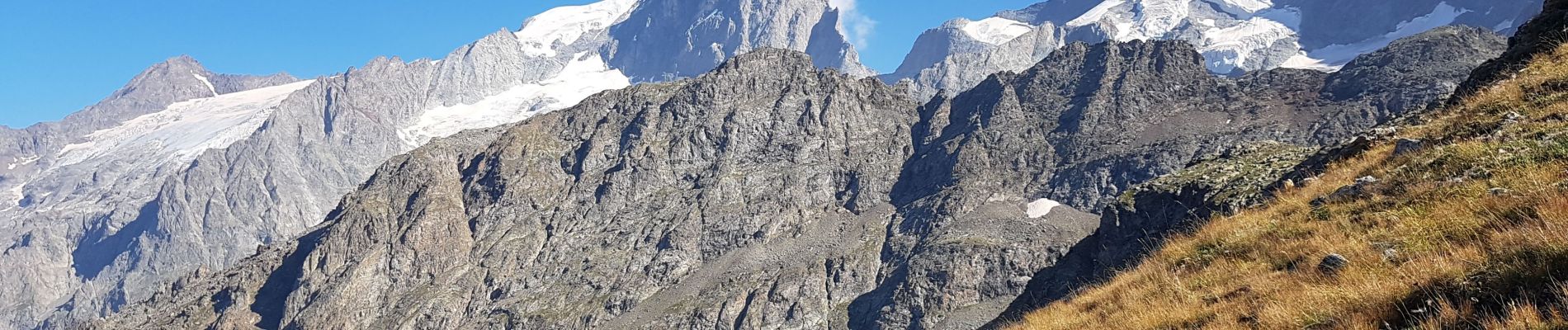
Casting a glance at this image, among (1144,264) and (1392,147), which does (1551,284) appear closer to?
(1144,264)

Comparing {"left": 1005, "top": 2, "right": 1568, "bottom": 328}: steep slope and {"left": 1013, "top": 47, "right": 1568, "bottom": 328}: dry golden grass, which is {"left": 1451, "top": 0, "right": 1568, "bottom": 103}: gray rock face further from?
{"left": 1013, "top": 47, "right": 1568, "bottom": 328}: dry golden grass

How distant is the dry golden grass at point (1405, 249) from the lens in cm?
1095

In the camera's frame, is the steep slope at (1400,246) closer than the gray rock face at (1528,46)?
Yes

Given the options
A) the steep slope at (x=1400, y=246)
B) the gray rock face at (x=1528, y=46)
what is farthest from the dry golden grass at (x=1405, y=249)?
the gray rock face at (x=1528, y=46)

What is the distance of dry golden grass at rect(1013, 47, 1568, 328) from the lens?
11.0 meters

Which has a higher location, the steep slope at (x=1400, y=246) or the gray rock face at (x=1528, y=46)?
the gray rock face at (x=1528, y=46)

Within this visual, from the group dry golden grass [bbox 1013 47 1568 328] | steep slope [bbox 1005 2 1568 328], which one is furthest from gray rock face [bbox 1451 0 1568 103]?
dry golden grass [bbox 1013 47 1568 328]

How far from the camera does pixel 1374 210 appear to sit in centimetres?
1697

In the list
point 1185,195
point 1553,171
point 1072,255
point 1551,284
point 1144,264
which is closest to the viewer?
point 1551,284

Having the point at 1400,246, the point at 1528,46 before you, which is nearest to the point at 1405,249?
the point at 1400,246

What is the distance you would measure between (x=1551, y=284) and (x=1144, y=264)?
10.1m

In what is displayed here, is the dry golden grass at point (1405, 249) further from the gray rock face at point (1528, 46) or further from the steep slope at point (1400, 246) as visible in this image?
the gray rock face at point (1528, 46)

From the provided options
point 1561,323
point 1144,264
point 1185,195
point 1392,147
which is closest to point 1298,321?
point 1561,323

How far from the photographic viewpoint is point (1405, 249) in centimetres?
1365
